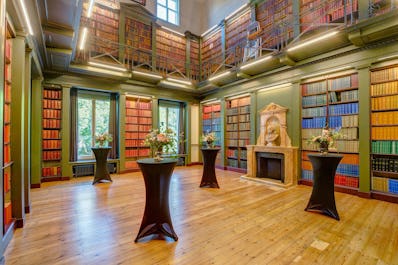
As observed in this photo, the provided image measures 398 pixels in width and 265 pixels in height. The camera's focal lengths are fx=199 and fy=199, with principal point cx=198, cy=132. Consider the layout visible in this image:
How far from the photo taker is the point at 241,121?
658 centimetres

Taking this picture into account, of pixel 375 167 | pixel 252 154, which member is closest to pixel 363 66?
pixel 375 167

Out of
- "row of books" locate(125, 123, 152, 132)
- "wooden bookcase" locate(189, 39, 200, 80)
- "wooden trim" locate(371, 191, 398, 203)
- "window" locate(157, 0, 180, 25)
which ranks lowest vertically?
"wooden trim" locate(371, 191, 398, 203)

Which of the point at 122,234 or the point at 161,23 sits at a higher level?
the point at 161,23

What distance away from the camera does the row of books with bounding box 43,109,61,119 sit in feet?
17.6

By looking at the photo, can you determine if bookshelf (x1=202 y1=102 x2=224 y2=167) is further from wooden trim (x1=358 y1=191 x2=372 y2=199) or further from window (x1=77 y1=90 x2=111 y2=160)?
wooden trim (x1=358 y1=191 x2=372 y2=199)

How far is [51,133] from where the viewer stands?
544cm

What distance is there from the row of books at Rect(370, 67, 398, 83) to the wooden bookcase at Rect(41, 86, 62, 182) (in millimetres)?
7468

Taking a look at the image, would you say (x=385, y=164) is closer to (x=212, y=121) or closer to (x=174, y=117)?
(x=212, y=121)

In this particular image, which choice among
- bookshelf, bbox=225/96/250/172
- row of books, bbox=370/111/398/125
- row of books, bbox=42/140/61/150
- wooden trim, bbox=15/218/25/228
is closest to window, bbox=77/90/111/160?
row of books, bbox=42/140/61/150

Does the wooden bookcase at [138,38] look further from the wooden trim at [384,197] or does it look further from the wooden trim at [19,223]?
the wooden trim at [384,197]

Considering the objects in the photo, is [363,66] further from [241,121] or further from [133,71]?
[133,71]

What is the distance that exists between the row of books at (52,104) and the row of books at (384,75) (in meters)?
7.44

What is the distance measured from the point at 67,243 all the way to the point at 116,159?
4.29m

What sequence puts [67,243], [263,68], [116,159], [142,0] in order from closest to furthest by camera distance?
1. [67,243]
2. [263,68]
3. [116,159]
4. [142,0]
